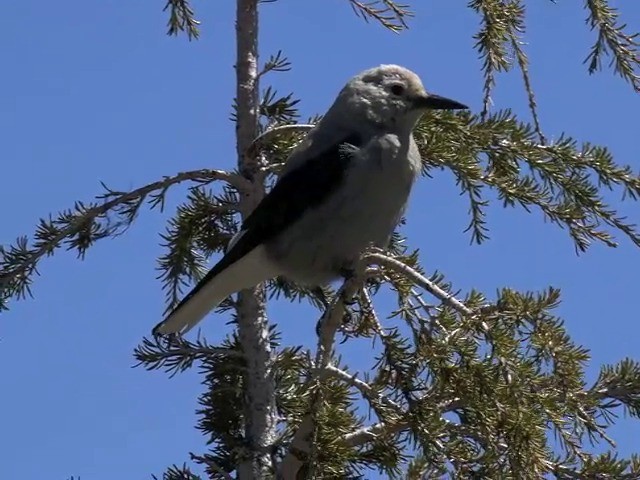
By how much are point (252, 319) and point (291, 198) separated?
16.6 inches

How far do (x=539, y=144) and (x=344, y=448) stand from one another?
1005 millimetres

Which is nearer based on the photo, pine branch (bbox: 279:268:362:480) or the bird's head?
pine branch (bbox: 279:268:362:480)

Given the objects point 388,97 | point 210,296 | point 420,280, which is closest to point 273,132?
point 210,296

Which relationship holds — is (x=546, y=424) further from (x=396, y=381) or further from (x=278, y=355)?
(x=278, y=355)

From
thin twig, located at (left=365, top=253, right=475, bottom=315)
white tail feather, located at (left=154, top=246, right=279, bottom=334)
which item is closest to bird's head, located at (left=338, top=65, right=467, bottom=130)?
white tail feather, located at (left=154, top=246, right=279, bottom=334)

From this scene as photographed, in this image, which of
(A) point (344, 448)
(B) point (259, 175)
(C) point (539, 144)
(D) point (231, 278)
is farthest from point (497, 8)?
(A) point (344, 448)

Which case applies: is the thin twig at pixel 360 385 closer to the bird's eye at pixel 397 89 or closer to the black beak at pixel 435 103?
the black beak at pixel 435 103

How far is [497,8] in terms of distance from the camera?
3.06m

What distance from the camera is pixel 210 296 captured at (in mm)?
3314

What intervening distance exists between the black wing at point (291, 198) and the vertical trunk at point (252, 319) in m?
0.09

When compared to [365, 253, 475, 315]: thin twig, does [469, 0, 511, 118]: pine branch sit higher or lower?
higher

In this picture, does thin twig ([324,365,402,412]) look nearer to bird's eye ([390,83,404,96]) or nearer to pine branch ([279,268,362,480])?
pine branch ([279,268,362,480])

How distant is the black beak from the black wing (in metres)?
0.21

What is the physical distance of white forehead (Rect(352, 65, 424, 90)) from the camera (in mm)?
3654
